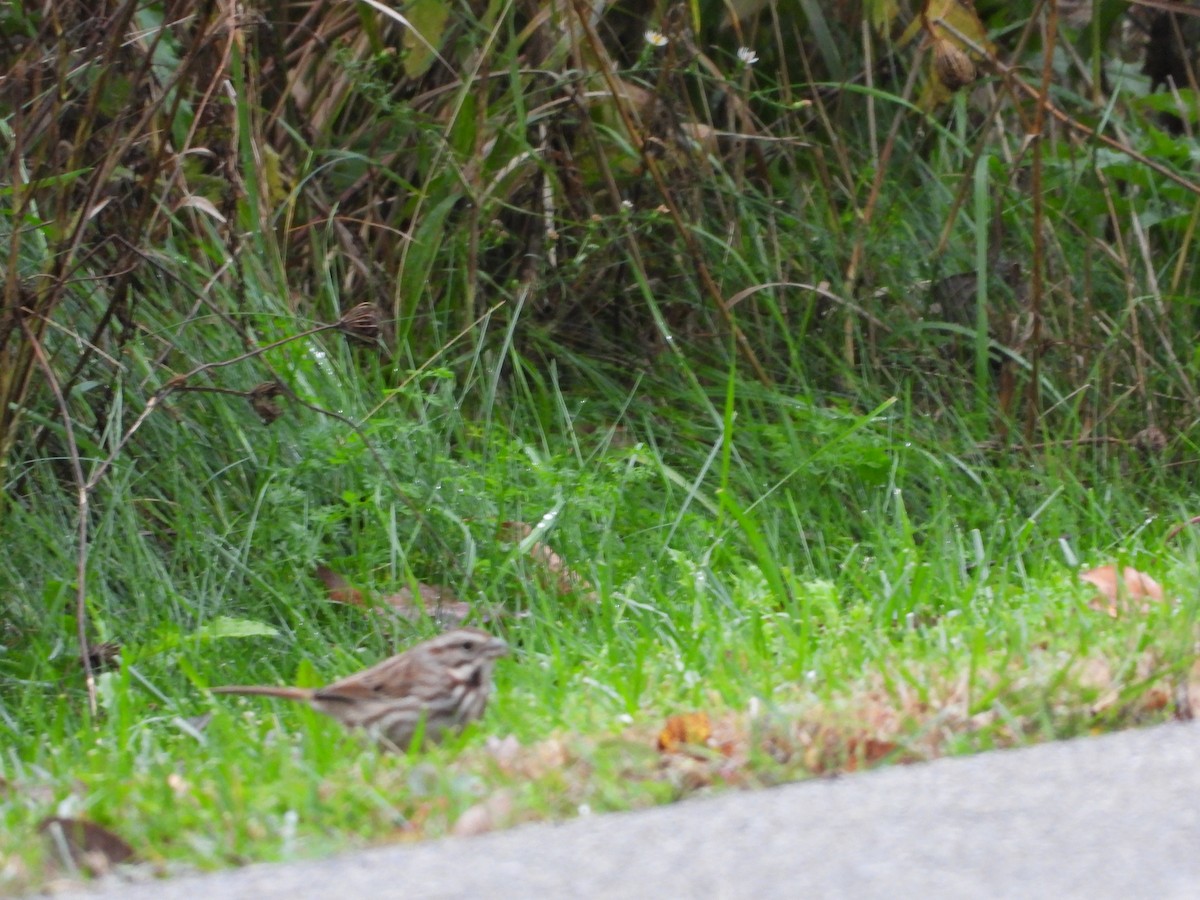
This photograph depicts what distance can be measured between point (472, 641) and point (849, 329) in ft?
9.93

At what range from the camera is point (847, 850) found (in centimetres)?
238

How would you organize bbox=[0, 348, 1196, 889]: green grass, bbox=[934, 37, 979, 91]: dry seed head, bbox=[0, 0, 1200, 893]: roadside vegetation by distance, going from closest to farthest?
bbox=[0, 348, 1196, 889]: green grass < bbox=[0, 0, 1200, 893]: roadside vegetation < bbox=[934, 37, 979, 91]: dry seed head

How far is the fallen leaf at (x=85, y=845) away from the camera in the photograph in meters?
2.52

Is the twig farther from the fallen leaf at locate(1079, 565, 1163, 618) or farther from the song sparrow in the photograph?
the fallen leaf at locate(1079, 565, 1163, 618)

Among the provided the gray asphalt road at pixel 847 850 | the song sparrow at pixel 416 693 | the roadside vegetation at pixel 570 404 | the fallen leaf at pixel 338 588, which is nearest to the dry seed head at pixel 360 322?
the roadside vegetation at pixel 570 404

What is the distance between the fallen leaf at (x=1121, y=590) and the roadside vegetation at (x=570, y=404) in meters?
0.02

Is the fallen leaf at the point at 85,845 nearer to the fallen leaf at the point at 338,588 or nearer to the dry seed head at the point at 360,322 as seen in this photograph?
the dry seed head at the point at 360,322

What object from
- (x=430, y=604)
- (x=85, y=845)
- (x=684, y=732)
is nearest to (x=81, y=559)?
(x=430, y=604)

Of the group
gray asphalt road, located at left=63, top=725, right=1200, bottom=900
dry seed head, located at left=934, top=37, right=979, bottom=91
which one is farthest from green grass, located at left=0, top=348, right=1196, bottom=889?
dry seed head, located at left=934, top=37, right=979, bottom=91

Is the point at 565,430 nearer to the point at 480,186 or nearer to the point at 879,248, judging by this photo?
the point at 480,186

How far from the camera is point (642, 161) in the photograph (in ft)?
19.8

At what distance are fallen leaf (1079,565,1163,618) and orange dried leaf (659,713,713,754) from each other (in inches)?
42.6

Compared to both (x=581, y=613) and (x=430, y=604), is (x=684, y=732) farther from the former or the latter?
(x=430, y=604)

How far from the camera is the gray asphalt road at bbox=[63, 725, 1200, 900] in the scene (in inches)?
88.7
